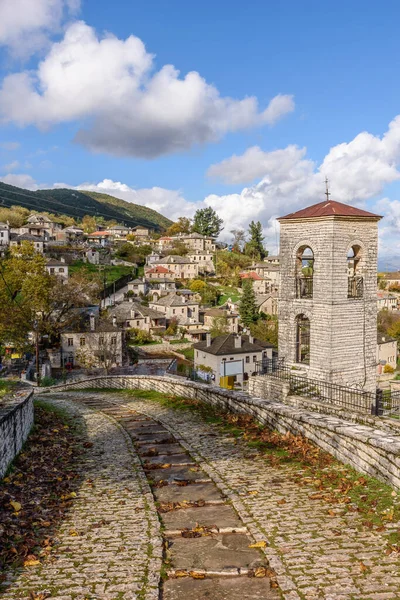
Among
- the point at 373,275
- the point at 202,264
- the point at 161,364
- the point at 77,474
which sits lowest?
the point at 161,364

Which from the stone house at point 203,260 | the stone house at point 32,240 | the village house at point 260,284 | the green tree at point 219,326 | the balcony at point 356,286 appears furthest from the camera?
the stone house at point 203,260

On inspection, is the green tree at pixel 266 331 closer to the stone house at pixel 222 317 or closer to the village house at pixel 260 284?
the stone house at pixel 222 317

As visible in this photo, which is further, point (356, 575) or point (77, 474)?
point (77, 474)

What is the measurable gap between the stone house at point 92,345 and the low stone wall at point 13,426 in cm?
3867

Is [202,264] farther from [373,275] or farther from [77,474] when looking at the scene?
[77,474]

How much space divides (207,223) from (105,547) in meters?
126

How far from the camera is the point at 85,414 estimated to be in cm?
1490

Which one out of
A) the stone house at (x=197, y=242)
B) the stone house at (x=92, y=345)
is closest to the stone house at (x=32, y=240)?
the stone house at (x=197, y=242)

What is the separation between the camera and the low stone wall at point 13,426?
25.6 ft

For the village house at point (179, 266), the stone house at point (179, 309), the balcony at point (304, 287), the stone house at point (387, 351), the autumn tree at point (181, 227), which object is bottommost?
the stone house at point (387, 351)

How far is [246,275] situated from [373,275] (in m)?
81.0

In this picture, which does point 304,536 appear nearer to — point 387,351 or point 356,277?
point 356,277

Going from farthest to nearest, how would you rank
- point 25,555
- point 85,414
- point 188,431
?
1. point 85,414
2. point 188,431
3. point 25,555

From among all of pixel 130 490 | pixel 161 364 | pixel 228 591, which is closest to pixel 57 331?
pixel 161 364
